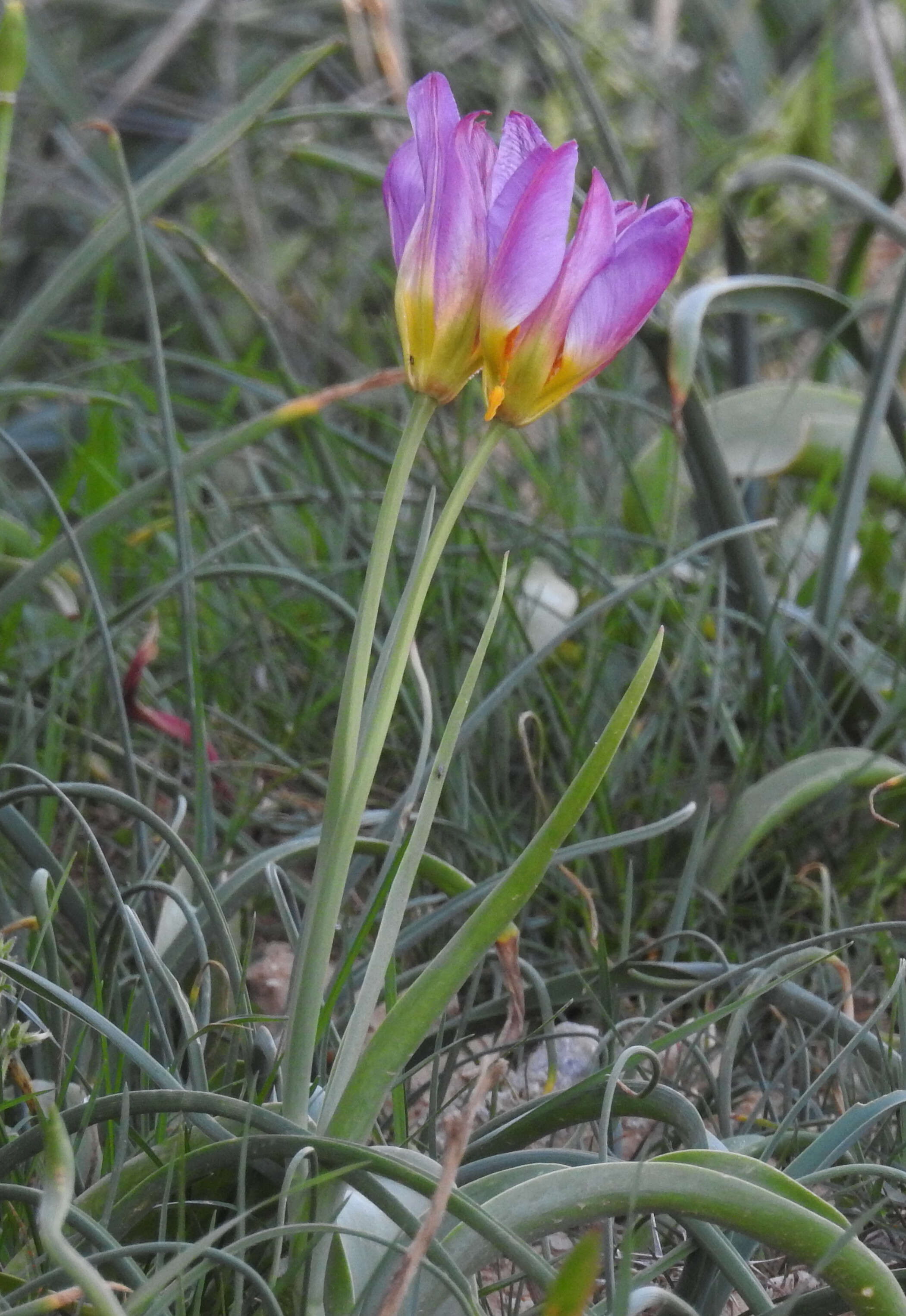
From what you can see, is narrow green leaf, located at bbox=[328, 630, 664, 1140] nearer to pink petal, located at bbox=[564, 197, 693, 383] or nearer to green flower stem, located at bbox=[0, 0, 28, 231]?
pink petal, located at bbox=[564, 197, 693, 383]

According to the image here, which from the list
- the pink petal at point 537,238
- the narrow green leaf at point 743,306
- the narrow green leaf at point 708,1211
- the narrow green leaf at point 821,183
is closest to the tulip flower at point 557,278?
the pink petal at point 537,238

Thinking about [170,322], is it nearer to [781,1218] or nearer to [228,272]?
[228,272]

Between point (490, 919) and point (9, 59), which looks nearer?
point (490, 919)

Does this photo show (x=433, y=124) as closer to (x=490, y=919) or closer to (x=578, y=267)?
(x=578, y=267)

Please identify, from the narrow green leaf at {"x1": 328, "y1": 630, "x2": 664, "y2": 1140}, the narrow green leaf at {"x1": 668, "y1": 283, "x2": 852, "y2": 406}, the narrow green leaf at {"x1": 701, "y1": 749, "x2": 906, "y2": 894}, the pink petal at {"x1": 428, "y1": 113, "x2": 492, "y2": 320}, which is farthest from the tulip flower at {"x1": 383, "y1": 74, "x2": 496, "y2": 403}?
the narrow green leaf at {"x1": 701, "y1": 749, "x2": 906, "y2": 894}

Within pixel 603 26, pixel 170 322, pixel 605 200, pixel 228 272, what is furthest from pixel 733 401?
pixel 603 26

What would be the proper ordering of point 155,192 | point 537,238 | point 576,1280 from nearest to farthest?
point 576,1280 < point 537,238 < point 155,192

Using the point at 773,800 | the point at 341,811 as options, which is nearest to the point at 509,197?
the point at 341,811
